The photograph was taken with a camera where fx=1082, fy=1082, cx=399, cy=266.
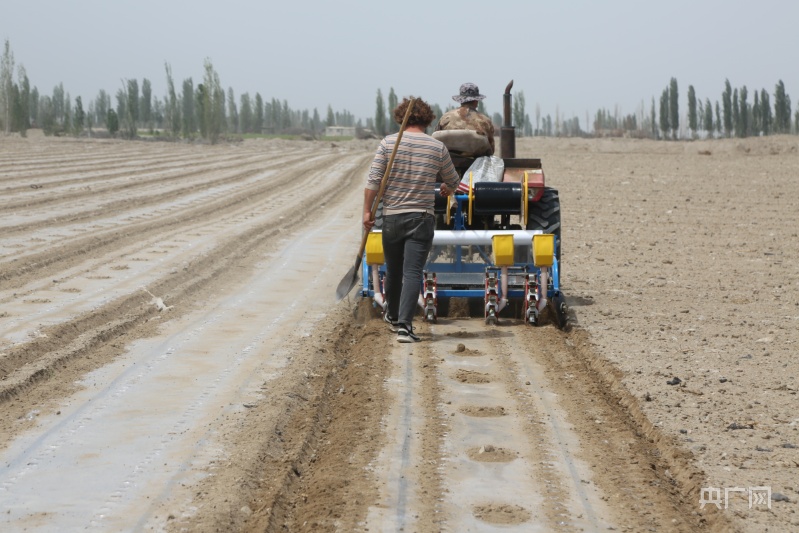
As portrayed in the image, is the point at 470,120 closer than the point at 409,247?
No

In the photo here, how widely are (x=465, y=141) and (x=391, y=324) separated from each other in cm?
197

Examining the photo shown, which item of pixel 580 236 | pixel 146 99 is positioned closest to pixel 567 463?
pixel 580 236

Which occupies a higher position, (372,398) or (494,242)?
(494,242)

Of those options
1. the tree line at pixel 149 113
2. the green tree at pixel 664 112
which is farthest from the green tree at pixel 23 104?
the green tree at pixel 664 112

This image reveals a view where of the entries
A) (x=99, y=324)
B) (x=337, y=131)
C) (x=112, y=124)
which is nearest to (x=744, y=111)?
(x=112, y=124)

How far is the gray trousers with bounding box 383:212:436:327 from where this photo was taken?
822cm

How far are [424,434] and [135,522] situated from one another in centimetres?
172

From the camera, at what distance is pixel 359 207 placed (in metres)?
21.8

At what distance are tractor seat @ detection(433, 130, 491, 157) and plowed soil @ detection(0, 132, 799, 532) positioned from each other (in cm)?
157

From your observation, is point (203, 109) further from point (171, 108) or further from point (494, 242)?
point (494, 242)

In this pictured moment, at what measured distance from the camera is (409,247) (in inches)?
326

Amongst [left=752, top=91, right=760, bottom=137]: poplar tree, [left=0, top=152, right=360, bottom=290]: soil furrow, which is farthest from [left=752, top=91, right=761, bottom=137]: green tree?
[left=0, top=152, right=360, bottom=290]: soil furrow

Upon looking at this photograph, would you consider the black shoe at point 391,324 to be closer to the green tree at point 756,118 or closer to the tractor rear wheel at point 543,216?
the tractor rear wheel at point 543,216

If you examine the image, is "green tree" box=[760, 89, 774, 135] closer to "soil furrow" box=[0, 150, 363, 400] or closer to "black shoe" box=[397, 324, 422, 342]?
"soil furrow" box=[0, 150, 363, 400]
